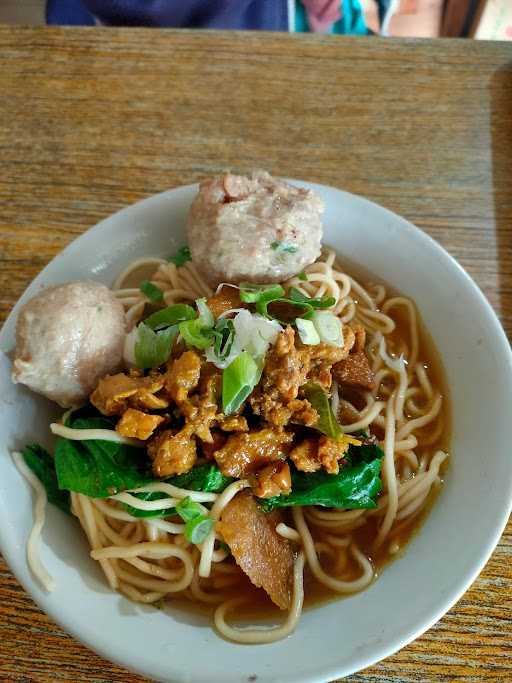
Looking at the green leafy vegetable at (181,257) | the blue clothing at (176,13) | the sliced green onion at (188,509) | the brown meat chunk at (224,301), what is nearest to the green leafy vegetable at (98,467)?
the sliced green onion at (188,509)

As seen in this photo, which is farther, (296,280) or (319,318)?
(296,280)

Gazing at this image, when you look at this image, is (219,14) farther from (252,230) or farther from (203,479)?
(203,479)

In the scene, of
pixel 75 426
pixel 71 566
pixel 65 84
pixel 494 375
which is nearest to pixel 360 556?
pixel 494 375

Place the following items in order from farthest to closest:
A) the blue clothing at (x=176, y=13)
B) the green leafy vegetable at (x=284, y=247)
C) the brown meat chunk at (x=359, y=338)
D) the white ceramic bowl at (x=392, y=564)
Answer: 1. the blue clothing at (x=176, y=13)
2. the brown meat chunk at (x=359, y=338)
3. the green leafy vegetable at (x=284, y=247)
4. the white ceramic bowl at (x=392, y=564)

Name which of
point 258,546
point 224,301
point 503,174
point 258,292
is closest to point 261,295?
point 258,292

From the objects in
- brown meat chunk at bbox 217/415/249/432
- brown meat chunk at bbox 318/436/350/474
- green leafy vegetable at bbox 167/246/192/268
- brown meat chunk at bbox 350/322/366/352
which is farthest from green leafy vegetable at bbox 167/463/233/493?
green leafy vegetable at bbox 167/246/192/268

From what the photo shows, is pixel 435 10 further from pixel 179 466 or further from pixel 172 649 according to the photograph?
pixel 172 649

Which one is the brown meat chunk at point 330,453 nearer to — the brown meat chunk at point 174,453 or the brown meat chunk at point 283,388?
the brown meat chunk at point 283,388
